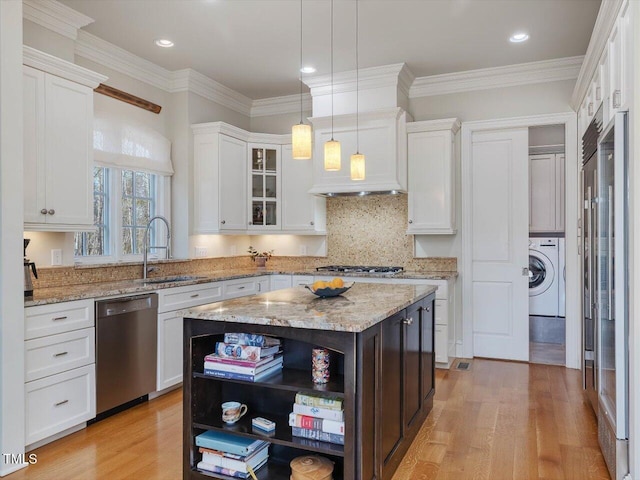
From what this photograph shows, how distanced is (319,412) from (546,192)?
5.16 meters

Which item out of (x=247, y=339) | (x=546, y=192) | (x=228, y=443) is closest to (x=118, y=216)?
(x=247, y=339)

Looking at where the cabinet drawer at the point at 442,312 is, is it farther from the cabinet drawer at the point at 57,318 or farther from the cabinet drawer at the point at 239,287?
the cabinet drawer at the point at 57,318

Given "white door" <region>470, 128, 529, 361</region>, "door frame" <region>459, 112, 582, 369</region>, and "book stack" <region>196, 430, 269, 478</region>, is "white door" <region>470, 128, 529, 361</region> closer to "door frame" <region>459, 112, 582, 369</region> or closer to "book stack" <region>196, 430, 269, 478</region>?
"door frame" <region>459, 112, 582, 369</region>

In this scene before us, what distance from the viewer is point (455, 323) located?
4.89 m

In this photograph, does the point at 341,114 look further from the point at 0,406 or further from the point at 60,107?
the point at 0,406

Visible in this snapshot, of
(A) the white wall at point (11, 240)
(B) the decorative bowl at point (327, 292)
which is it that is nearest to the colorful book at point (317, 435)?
(B) the decorative bowl at point (327, 292)

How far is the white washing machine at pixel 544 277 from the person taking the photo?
19.5 feet

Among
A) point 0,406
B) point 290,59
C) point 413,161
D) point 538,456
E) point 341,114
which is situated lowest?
point 538,456

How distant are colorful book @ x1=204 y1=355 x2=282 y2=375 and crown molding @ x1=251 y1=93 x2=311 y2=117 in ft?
12.9

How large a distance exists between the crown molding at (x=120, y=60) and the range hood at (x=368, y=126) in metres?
1.49

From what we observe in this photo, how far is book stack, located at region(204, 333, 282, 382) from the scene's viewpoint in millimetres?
2143

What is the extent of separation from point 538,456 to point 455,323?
221 cm

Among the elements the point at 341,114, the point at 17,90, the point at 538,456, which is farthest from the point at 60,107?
the point at 538,456

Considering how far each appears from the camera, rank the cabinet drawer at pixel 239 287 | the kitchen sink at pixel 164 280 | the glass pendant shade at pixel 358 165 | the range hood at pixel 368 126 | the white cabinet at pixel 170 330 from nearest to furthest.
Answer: the glass pendant shade at pixel 358 165 < the white cabinet at pixel 170 330 < the kitchen sink at pixel 164 280 < the cabinet drawer at pixel 239 287 < the range hood at pixel 368 126
